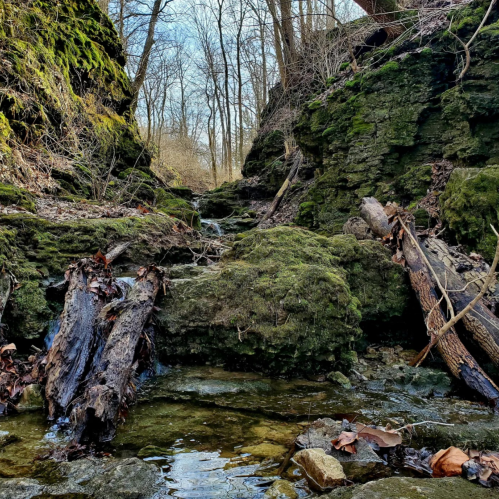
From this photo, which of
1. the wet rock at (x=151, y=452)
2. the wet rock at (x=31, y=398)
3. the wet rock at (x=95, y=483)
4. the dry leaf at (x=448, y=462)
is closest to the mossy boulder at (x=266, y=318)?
the wet rock at (x=31, y=398)

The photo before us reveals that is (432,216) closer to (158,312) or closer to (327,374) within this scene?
(327,374)

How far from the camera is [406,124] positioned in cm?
856

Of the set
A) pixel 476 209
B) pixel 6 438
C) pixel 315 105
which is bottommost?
pixel 6 438

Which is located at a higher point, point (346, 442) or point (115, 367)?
point (115, 367)

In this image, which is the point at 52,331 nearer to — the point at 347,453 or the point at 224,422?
the point at 224,422

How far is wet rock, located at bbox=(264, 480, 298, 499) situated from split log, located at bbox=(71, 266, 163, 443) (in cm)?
120

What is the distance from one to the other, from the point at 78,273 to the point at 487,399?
4227 millimetres

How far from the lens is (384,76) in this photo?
29.2 ft

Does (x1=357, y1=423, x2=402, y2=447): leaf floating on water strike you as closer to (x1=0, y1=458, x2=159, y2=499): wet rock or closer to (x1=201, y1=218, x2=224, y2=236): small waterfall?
(x1=0, y1=458, x2=159, y2=499): wet rock

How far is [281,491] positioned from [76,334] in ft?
7.36

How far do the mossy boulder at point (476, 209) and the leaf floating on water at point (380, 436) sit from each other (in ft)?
12.1

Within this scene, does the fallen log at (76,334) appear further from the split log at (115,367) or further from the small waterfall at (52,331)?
the small waterfall at (52,331)

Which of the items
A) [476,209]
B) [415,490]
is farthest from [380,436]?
[476,209]

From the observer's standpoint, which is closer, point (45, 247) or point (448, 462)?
point (448, 462)
